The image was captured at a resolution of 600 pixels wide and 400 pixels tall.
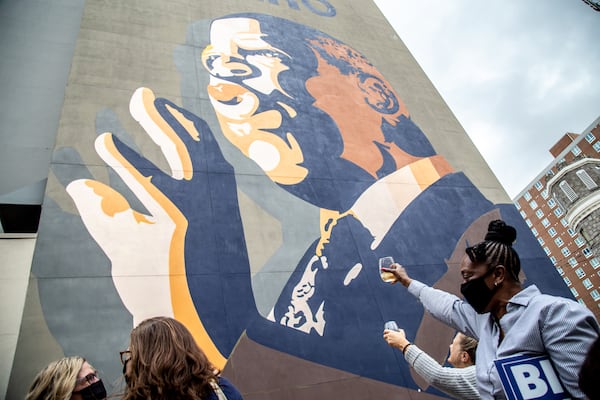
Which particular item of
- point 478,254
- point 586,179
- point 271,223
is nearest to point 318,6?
point 271,223

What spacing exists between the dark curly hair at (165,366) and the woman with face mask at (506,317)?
129cm

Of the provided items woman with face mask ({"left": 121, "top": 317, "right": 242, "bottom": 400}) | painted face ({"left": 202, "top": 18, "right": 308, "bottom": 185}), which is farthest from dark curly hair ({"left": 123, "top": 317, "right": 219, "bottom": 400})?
painted face ({"left": 202, "top": 18, "right": 308, "bottom": 185})

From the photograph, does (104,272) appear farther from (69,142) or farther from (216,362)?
(69,142)

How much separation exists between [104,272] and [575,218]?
45179mm

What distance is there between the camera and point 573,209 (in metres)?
37.4

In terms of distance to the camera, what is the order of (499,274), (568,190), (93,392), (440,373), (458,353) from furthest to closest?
(568,190) < (458,353) < (93,392) < (440,373) < (499,274)

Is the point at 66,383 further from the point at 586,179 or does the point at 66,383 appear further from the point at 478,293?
the point at 586,179

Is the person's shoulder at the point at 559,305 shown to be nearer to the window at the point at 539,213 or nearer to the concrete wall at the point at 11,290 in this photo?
the concrete wall at the point at 11,290

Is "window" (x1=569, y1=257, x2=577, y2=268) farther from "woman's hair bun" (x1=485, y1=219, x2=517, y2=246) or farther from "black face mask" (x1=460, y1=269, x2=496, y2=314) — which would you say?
"black face mask" (x1=460, y1=269, x2=496, y2=314)

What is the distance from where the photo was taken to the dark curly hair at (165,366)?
152 cm

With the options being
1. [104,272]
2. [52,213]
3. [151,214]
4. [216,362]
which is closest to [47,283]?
[104,272]

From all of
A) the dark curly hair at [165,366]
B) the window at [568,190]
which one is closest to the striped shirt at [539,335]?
the dark curly hair at [165,366]

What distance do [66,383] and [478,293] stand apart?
2.44 m

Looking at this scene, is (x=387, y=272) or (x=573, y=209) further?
(x=573, y=209)
